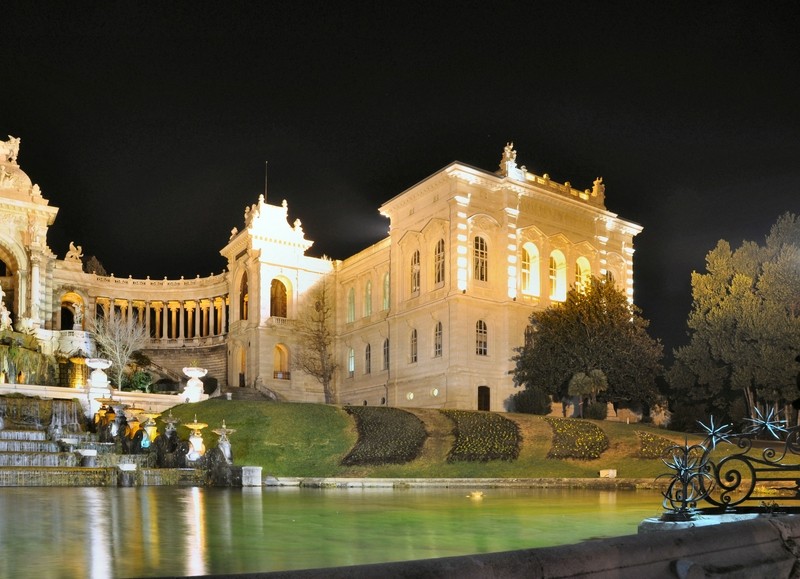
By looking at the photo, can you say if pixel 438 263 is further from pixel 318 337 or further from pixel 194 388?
pixel 194 388

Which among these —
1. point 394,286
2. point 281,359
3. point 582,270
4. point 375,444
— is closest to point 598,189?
point 582,270

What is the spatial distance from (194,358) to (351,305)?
49.8 ft

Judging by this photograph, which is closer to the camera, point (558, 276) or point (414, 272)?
point (414, 272)

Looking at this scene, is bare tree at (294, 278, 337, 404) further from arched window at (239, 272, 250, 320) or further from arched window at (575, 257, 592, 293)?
arched window at (575, 257, 592, 293)

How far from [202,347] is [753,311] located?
4578cm

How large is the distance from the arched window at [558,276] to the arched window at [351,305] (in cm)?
1630

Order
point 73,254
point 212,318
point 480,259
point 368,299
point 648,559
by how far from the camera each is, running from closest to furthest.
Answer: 1. point 648,559
2. point 480,259
3. point 368,299
4. point 73,254
5. point 212,318

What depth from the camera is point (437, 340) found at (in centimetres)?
5238

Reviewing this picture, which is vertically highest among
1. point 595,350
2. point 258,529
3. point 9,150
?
point 9,150

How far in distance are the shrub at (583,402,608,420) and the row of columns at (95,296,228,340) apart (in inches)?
1435

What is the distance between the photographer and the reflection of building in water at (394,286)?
51.5 metres

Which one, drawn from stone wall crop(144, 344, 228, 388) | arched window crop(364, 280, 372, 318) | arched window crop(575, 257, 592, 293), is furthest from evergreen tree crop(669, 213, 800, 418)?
stone wall crop(144, 344, 228, 388)

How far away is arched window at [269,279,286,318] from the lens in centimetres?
6512

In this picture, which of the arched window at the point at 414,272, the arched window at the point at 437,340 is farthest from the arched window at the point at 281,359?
the arched window at the point at 437,340
